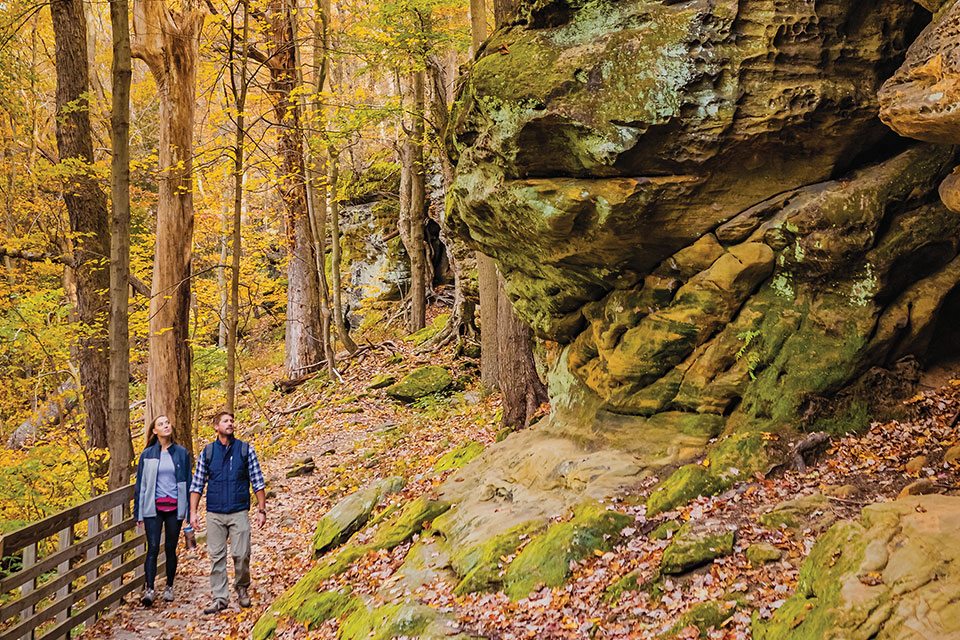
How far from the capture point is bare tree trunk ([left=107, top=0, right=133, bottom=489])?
7.14 metres

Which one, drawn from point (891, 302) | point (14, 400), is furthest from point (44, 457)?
point (891, 302)

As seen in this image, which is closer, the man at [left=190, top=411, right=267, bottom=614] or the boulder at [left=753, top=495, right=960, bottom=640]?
the boulder at [left=753, top=495, right=960, bottom=640]

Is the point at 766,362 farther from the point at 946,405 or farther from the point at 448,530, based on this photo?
the point at 448,530

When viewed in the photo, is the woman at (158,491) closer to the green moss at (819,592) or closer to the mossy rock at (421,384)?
the green moss at (819,592)

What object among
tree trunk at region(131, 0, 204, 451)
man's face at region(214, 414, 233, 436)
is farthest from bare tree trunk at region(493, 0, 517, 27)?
man's face at region(214, 414, 233, 436)

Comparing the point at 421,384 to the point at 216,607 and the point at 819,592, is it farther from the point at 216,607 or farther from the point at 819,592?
the point at 819,592

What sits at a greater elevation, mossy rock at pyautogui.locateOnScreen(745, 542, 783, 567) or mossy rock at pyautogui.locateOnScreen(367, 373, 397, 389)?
mossy rock at pyautogui.locateOnScreen(745, 542, 783, 567)

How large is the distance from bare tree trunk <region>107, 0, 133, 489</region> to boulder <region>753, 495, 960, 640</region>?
23.1 ft

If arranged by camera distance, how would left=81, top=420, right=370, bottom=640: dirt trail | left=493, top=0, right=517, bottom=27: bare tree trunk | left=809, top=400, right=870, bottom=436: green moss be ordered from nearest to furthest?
1. left=809, top=400, right=870, bottom=436: green moss
2. left=81, top=420, right=370, bottom=640: dirt trail
3. left=493, top=0, right=517, bottom=27: bare tree trunk

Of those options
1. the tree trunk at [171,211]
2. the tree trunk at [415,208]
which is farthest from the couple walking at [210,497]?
the tree trunk at [415,208]

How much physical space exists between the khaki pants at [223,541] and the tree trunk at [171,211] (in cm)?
439

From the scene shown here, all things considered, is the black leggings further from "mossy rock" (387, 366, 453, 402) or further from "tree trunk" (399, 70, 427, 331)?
"tree trunk" (399, 70, 427, 331)

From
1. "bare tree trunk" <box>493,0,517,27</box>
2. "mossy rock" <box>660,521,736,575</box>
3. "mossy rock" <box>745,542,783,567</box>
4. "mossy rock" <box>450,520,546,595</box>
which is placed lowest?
"mossy rock" <box>450,520,546,595</box>

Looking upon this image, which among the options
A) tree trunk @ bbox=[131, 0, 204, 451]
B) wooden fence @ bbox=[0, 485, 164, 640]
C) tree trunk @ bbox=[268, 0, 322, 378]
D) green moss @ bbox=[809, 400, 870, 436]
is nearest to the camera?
wooden fence @ bbox=[0, 485, 164, 640]
